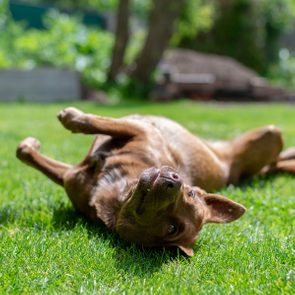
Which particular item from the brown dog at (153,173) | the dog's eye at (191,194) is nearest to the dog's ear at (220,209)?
the brown dog at (153,173)

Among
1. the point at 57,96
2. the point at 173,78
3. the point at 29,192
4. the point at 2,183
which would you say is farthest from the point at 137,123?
the point at 173,78

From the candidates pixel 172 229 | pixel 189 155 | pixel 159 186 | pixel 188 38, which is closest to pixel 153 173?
pixel 159 186

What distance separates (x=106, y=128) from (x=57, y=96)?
9.47m

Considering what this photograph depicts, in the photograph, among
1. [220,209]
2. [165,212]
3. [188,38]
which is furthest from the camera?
[188,38]

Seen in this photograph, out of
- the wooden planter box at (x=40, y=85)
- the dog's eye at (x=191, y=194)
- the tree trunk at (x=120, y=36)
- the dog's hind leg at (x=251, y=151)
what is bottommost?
the wooden planter box at (x=40, y=85)

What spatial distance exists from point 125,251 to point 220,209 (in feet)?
2.12

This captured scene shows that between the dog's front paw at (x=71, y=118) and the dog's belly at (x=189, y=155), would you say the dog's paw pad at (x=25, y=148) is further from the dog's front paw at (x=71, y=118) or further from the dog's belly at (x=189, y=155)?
the dog's belly at (x=189, y=155)

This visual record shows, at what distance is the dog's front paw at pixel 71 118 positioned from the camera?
3602 millimetres

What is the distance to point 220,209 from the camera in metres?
3.31

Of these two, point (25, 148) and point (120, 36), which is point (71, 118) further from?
point (120, 36)

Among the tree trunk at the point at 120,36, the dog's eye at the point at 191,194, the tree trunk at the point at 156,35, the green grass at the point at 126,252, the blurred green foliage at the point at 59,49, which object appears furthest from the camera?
the tree trunk at the point at 120,36

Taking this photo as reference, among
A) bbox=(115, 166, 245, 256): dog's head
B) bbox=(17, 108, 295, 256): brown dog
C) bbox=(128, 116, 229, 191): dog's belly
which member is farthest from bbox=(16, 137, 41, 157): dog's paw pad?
bbox=(115, 166, 245, 256): dog's head

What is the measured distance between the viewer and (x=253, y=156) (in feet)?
15.9

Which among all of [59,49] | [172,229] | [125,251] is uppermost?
[172,229]
